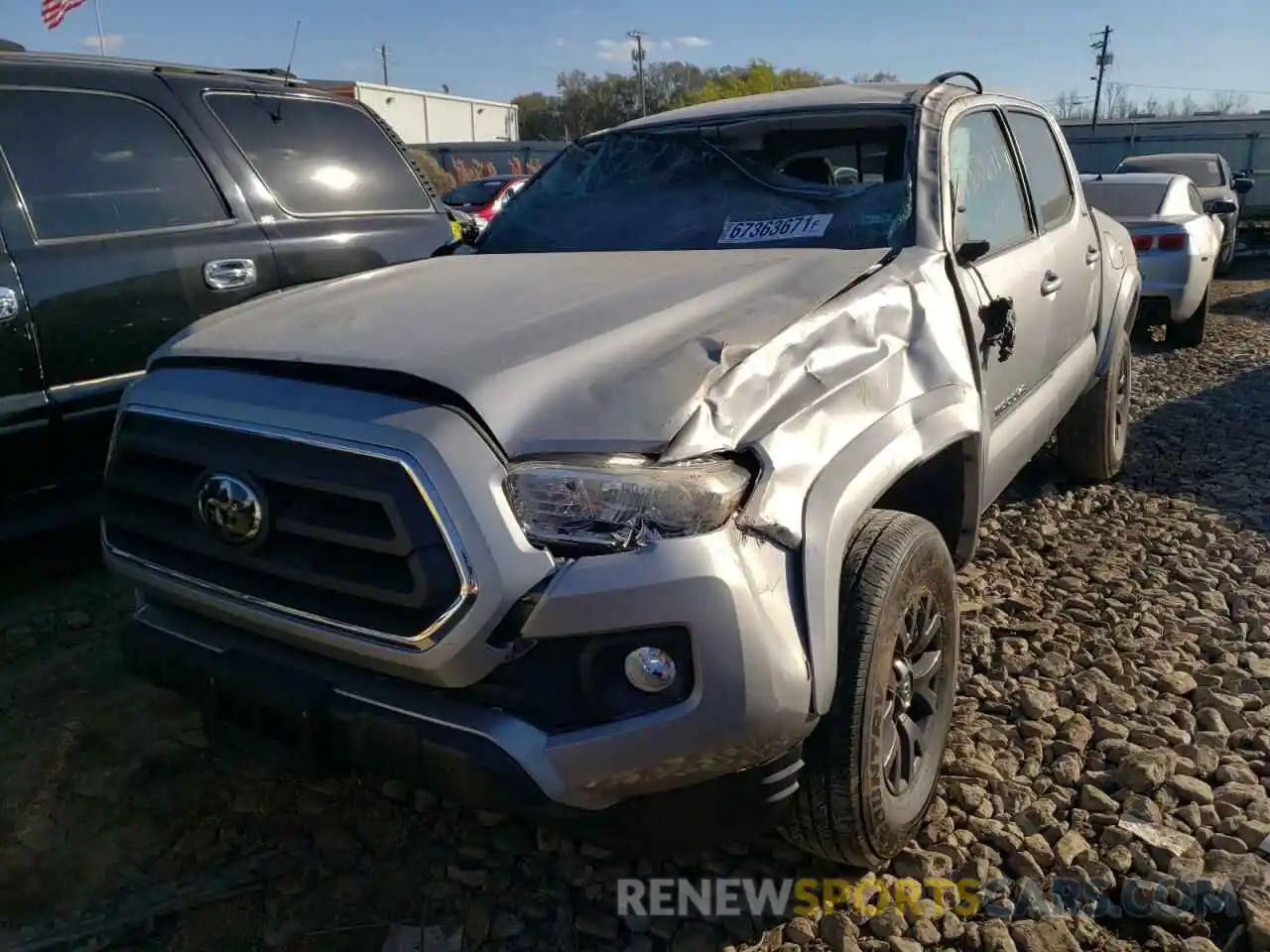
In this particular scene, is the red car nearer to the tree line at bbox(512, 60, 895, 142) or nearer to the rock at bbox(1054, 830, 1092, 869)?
the rock at bbox(1054, 830, 1092, 869)

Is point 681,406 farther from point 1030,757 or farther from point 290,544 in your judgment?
point 1030,757

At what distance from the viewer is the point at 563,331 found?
7.04 feet

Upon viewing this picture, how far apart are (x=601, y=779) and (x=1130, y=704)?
1.96m

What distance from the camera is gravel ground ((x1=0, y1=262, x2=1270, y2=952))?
222cm

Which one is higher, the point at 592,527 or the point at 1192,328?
the point at 592,527

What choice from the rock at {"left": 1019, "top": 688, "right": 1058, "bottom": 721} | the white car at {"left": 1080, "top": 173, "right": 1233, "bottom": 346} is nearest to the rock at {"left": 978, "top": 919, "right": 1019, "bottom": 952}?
the rock at {"left": 1019, "top": 688, "right": 1058, "bottom": 721}

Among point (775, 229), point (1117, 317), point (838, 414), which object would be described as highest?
point (775, 229)

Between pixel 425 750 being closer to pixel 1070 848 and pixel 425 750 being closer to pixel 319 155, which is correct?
pixel 1070 848

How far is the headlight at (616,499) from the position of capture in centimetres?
177

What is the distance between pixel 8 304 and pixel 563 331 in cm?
223

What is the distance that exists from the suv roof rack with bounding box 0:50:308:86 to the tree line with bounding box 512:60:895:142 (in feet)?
211

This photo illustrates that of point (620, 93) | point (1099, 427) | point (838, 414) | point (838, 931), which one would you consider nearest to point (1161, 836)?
point (838, 931)

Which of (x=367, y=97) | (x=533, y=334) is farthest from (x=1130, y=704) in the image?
(x=367, y=97)

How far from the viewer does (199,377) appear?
7.19 feet
